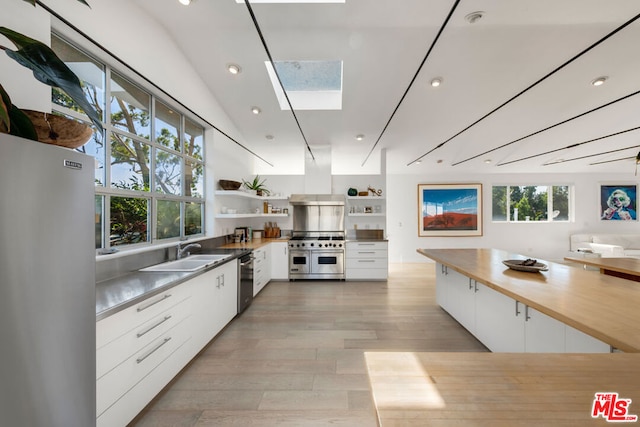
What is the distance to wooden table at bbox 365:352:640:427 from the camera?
0.67 m

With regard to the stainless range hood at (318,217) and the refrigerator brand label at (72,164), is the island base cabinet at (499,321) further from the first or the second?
the stainless range hood at (318,217)

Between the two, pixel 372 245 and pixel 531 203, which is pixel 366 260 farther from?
pixel 531 203

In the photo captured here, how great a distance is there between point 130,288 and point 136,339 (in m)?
0.40

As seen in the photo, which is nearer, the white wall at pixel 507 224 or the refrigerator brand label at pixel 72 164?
the refrigerator brand label at pixel 72 164

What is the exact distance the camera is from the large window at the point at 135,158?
2387 mm

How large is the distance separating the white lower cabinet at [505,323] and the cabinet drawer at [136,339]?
2889mm

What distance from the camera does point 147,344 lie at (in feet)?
6.04

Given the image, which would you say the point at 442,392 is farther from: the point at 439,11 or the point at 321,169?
the point at 321,169

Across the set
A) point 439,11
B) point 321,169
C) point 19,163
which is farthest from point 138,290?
point 321,169

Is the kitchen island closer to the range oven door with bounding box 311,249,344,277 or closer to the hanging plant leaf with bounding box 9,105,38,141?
the hanging plant leaf with bounding box 9,105,38,141

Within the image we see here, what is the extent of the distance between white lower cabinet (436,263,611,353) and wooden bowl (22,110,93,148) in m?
3.04

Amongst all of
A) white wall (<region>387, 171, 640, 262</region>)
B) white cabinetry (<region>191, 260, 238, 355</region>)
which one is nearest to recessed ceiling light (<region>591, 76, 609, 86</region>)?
white wall (<region>387, 171, 640, 262</region>)

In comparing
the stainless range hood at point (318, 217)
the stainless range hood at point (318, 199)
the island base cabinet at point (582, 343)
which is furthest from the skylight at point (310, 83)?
the island base cabinet at point (582, 343)

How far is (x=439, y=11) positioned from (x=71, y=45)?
3.60 m
